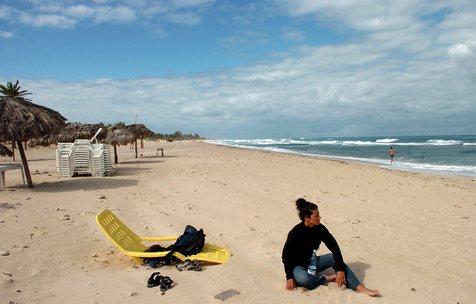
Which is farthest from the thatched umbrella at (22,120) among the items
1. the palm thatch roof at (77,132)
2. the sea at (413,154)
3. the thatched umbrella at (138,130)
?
the sea at (413,154)

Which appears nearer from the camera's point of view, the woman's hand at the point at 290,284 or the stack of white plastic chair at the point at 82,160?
the woman's hand at the point at 290,284

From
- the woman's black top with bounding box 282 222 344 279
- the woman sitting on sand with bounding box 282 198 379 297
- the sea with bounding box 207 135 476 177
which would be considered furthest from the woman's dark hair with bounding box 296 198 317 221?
the sea with bounding box 207 135 476 177

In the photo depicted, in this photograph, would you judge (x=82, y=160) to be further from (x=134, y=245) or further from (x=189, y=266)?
(x=189, y=266)

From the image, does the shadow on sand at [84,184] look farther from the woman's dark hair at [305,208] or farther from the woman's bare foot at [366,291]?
the woman's bare foot at [366,291]

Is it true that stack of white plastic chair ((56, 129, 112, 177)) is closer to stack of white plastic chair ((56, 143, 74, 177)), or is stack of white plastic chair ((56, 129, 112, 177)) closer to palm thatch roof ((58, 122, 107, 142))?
stack of white plastic chair ((56, 143, 74, 177))

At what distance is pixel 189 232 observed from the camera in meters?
6.07

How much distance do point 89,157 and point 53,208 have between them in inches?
257

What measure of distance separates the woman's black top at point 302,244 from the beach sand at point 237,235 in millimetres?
321

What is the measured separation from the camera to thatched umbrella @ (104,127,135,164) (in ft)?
70.5

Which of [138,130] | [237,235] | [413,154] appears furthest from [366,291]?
[413,154]

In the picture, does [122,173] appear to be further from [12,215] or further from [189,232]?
[189,232]

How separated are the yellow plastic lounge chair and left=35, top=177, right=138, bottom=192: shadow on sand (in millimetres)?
6288

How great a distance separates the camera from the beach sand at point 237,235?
195 inches

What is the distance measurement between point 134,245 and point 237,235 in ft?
6.27
